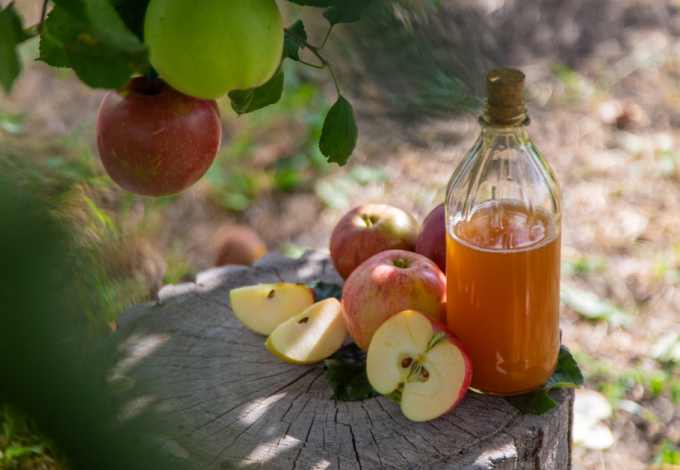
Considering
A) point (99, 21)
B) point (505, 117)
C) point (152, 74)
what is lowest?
point (505, 117)

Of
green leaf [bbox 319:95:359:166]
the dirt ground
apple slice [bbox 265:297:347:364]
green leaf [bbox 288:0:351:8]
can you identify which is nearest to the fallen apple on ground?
the dirt ground

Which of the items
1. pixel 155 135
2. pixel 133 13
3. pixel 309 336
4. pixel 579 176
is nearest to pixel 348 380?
pixel 309 336

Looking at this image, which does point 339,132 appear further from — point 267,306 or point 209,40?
point 267,306

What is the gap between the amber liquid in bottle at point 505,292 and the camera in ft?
3.19

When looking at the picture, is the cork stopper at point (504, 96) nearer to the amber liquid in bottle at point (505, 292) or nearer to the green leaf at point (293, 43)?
the amber liquid in bottle at point (505, 292)

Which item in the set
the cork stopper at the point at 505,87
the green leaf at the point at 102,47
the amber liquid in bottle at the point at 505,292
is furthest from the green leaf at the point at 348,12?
the amber liquid in bottle at the point at 505,292

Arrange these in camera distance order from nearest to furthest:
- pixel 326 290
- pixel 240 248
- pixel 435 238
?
1. pixel 435 238
2. pixel 326 290
3. pixel 240 248

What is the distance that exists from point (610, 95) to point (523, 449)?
2.86 meters

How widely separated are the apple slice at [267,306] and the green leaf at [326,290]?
0.37 feet

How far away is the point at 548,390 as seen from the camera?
3.57 ft

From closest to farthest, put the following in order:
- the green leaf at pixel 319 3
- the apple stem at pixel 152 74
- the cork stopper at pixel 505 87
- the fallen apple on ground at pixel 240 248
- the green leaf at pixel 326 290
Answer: the green leaf at pixel 319 3 → the apple stem at pixel 152 74 → the cork stopper at pixel 505 87 → the green leaf at pixel 326 290 → the fallen apple on ground at pixel 240 248

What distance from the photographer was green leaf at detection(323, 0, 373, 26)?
1.36 ft

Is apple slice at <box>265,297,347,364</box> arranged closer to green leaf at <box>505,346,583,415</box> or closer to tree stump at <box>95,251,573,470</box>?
tree stump at <box>95,251,573,470</box>

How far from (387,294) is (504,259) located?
222mm
